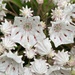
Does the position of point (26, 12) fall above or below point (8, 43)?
above

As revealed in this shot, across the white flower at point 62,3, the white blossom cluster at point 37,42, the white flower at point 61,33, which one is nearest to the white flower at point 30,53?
the white blossom cluster at point 37,42

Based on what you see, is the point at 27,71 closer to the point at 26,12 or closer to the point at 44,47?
the point at 44,47

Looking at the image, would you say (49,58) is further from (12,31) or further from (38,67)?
(12,31)

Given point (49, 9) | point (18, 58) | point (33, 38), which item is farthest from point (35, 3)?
point (18, 58)

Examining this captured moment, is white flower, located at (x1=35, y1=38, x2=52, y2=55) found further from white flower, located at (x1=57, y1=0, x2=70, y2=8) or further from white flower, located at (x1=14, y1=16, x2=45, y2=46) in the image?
white flower, located at (x1=57, y1=0, x2=70, y2=8)

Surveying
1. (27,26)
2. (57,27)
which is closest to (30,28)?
(27,26)

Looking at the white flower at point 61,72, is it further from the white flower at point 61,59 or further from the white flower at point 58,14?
the white flower at point 58,14
